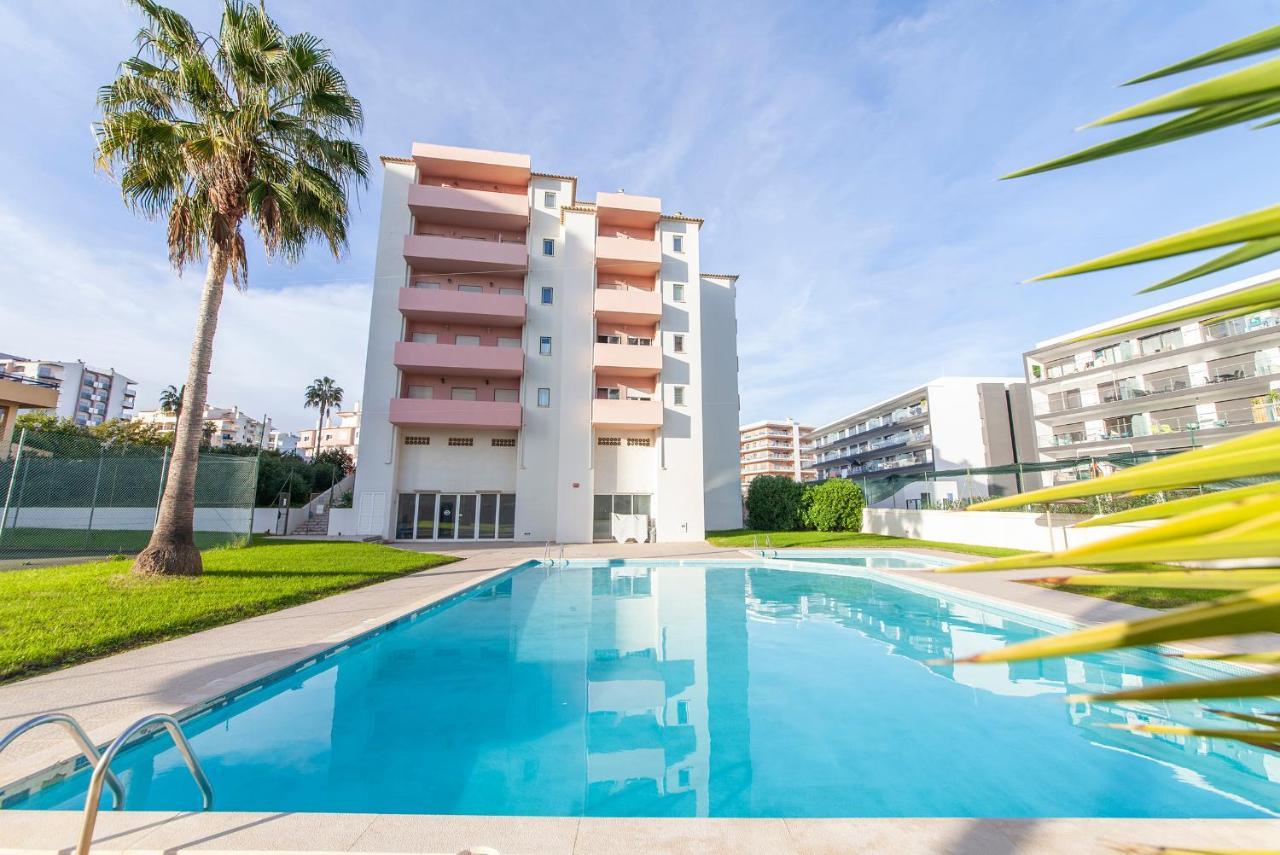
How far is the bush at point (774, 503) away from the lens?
25656mm

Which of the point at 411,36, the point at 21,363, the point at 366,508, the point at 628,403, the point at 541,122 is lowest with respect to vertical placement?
the point at 366,508

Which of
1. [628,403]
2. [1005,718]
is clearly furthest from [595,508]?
[1005,718]

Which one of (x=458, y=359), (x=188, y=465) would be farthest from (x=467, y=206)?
(x=188, y=465)

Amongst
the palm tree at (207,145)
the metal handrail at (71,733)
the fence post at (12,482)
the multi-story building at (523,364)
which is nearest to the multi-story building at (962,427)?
the multi-story building at (523,364)

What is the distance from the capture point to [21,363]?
73375mm

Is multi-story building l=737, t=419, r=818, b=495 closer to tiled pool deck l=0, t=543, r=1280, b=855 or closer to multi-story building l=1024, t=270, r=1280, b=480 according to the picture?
multi-story building l=1024, t=270, r=1280, b=480

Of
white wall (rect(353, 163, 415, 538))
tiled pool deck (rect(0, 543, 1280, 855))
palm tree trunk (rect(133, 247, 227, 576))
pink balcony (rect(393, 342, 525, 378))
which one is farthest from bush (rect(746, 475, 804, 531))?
tiled pool deck (rect(0, 543, 1280, 855))

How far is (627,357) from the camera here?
75.9 ft

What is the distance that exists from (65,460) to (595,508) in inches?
633

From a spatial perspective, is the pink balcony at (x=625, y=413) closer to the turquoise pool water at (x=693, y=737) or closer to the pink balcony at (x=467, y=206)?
the pink balcony at (x=467, y=206)

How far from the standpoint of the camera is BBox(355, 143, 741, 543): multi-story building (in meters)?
22.3

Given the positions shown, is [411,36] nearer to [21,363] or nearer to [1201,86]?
[1201,86]

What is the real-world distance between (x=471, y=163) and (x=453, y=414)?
35.2 feet

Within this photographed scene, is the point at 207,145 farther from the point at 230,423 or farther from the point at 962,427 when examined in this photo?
the point at 230,423
